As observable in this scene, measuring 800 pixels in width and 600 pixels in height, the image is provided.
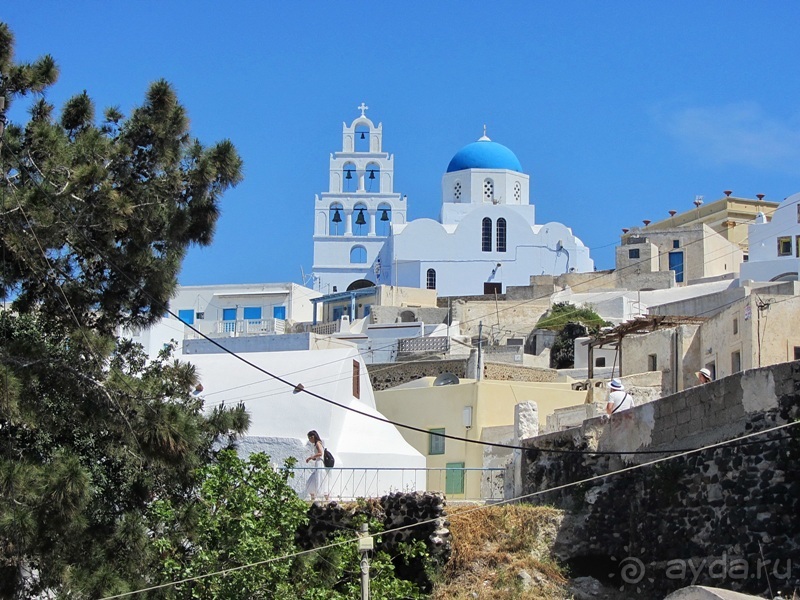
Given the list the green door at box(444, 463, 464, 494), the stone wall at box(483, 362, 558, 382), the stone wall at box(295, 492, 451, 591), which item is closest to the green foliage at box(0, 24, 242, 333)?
the stone wall at box(295, 492, 451, 591)

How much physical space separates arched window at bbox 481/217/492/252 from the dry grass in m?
42.6

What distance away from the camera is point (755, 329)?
22906 mm

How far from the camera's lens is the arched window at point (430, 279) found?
59.8 metres

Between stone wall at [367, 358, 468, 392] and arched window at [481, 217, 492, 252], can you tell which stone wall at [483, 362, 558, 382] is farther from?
arched window at [481, 217, 492, 252]

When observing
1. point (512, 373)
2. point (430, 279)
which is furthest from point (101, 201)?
point (430, 279)

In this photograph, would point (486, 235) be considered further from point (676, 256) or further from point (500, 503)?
point (500, 503)

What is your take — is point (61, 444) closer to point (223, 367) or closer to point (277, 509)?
point (277, 509)

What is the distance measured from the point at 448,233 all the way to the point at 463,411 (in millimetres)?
34346

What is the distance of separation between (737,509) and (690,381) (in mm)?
11097

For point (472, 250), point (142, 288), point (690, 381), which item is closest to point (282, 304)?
point (472, 250)

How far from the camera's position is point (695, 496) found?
16281mm

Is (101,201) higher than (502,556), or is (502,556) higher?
(101,201)

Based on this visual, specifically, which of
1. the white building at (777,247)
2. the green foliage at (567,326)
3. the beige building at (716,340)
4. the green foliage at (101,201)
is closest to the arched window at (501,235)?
the green foliage at (567,326)

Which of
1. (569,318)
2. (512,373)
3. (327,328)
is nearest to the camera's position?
(512,373)
